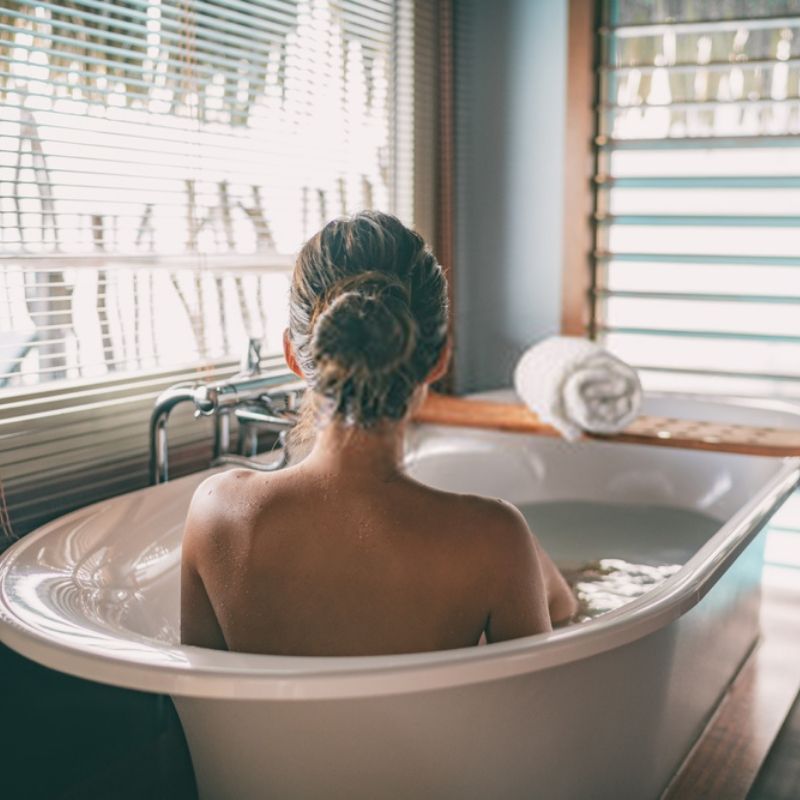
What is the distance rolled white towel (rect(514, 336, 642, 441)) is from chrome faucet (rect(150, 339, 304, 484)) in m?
0.88

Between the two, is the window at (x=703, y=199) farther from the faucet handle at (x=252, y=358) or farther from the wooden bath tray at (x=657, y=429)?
the faucet handle at (x=252, y=358)

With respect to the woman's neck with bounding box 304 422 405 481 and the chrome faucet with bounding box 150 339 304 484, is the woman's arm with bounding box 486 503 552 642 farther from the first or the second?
the chrome faucet with bounding box 150 339 304 484

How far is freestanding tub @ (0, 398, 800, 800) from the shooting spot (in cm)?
128

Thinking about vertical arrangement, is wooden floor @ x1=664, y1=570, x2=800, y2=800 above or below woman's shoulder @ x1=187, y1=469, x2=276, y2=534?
below

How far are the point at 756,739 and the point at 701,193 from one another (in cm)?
197

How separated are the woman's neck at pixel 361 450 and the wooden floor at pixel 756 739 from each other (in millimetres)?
1130

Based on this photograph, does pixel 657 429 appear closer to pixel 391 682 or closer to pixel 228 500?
pixel 228 500

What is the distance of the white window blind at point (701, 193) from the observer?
3479 mm

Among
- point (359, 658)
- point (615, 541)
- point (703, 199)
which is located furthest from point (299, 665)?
point (703, 199)

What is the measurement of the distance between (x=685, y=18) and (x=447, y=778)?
2.81 meters

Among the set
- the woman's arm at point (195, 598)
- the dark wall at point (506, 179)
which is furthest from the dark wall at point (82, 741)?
the dark wall at point (506, 179)

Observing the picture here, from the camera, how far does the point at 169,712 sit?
237 cm

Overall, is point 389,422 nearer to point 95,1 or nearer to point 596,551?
point 95,1

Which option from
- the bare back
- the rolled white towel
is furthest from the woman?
the rolled white towel
